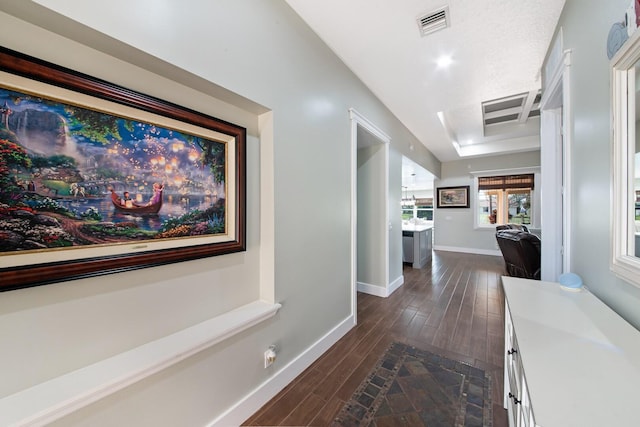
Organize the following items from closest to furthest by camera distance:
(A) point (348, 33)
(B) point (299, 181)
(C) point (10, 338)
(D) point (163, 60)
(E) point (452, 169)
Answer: (C) point (10, 338) → (D) point (163, 60) → (B) point (299, 181) → (A) point (348, 33) → (E) point (452, 169)

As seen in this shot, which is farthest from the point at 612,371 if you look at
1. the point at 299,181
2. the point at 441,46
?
the point at 441,46

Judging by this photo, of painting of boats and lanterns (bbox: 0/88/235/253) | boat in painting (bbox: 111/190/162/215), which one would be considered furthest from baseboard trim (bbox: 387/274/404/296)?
boat in painting (bbox: 111/190/162/215)

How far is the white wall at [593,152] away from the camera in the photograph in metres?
1.06

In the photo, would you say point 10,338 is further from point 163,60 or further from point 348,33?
point 348,33

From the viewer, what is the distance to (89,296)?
960 mm

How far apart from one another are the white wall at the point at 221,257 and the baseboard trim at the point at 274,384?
14 mm

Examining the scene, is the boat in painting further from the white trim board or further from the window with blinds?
the window with blinds

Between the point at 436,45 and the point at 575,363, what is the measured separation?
2.36 metres

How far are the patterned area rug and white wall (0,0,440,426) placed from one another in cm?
53

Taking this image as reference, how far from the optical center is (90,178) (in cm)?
95

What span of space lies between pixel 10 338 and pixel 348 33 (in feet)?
8.50

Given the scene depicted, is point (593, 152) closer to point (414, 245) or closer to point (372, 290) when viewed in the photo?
point (372, 290)

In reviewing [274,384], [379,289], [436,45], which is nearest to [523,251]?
[379,289]

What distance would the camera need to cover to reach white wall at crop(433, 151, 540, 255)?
6125 mm
